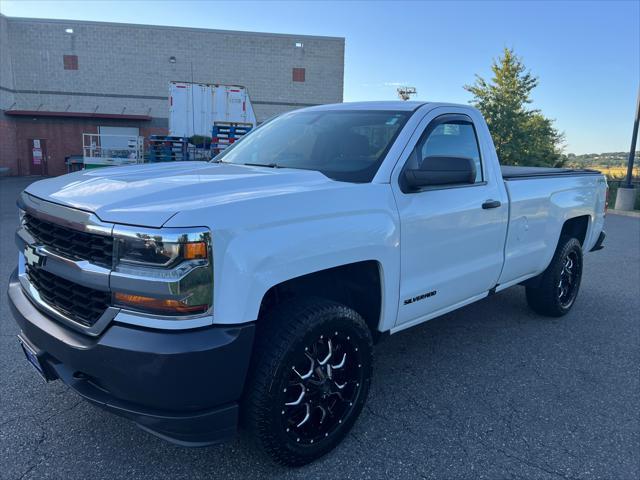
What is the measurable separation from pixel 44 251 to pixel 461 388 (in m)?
2.80

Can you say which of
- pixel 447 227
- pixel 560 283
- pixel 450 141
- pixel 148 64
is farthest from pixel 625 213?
pixel 148 64

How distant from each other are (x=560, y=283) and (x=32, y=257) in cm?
463

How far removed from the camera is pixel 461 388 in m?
3.43

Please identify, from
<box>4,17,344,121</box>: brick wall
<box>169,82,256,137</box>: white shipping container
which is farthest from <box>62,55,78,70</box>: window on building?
<box>169,82,256,137</box>: white shipping container

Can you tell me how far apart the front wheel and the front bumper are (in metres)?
Result: 0.14

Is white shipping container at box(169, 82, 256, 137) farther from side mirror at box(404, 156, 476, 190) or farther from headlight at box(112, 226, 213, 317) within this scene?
headlight at box(112, 226, 213, 317)

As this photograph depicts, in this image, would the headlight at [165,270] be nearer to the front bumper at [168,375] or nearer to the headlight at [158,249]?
the headlight at [158,249]

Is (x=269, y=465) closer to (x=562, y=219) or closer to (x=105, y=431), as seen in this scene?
(x=105, y=431)

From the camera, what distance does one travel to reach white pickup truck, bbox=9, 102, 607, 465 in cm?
198

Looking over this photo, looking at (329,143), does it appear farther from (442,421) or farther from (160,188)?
(442,421)

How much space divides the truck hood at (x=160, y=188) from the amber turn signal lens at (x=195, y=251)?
149mm

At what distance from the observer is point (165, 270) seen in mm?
1961

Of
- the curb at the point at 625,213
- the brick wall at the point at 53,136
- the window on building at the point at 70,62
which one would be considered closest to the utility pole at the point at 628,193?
the curb at the point at 625,213

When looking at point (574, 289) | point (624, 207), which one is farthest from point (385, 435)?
point (624, 207)
